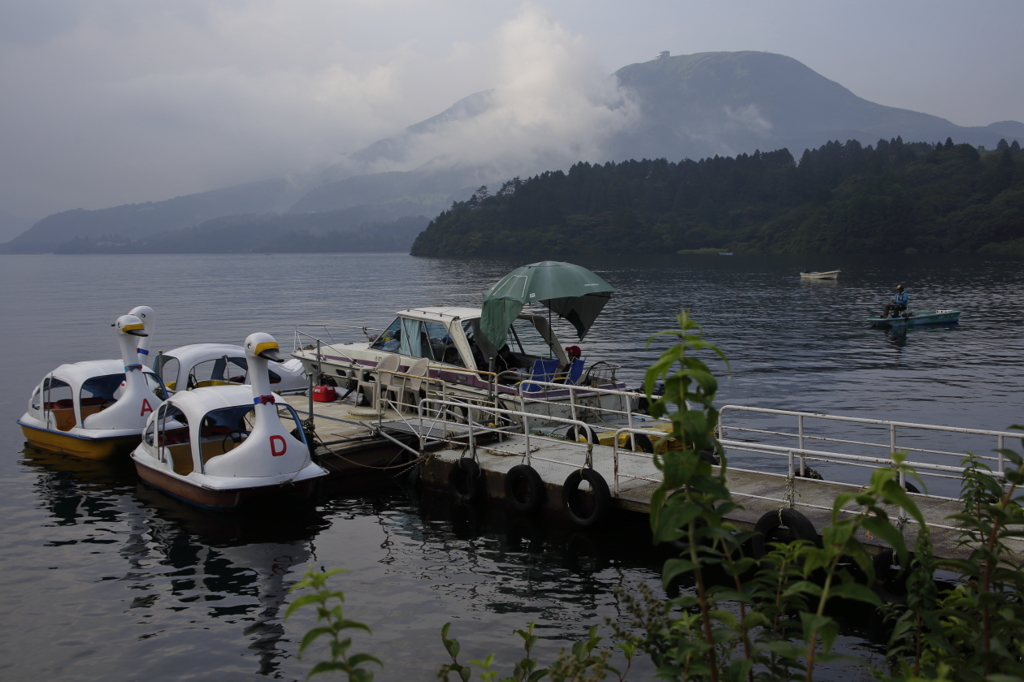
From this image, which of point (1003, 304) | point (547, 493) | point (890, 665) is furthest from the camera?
point (1003, 304)

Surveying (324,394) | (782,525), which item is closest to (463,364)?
(324,394)

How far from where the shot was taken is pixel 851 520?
3148 millimetres

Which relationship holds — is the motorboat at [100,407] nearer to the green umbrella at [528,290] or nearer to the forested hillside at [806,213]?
the green umbrella at [528,290]

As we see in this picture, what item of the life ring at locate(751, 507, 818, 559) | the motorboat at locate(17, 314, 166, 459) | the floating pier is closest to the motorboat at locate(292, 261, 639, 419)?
the floating pier

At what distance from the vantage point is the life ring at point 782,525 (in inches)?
429

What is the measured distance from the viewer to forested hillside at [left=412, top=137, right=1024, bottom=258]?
5443 inches

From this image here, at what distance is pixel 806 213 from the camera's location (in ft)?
535

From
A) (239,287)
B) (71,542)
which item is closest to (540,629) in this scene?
(71,542)

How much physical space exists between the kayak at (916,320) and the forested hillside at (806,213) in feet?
303

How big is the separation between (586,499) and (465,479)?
3.18 m

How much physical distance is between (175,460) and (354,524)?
492 centimetres

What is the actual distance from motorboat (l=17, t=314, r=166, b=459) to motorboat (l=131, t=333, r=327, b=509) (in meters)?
2.60

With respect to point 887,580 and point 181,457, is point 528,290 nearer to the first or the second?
point 181,457

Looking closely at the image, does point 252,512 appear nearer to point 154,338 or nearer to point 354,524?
point 354,524
